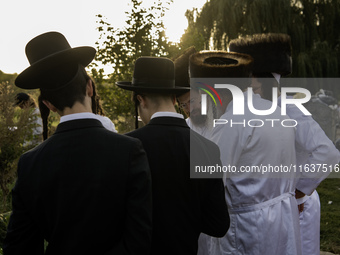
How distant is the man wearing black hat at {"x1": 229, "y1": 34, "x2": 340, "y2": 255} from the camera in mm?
3014

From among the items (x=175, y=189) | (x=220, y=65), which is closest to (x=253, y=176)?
(x=175, y=189)

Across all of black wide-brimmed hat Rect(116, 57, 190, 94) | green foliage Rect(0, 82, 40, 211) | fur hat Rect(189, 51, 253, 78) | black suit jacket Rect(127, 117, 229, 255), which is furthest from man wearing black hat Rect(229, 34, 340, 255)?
green foliage Rect(0, 82, 40, 211)

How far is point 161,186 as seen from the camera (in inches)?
81.7

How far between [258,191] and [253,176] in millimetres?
111

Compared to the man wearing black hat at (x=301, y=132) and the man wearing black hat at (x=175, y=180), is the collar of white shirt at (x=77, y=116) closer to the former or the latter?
the man wearing black hat at (x=175, y=180)

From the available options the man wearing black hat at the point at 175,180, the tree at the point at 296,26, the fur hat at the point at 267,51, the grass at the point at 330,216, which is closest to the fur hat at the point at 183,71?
the fur hat at the point at 267,51

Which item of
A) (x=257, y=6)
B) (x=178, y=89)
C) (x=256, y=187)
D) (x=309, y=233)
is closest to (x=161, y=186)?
(x=178, y=89)

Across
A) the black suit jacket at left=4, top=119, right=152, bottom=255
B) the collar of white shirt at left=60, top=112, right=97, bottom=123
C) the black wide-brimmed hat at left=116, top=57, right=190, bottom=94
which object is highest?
the black wide-brimmed hat at left=116, top=57, right=190, bottom=94

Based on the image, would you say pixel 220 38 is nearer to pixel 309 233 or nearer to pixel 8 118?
pixel 8 118

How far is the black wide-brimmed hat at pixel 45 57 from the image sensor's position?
1.79 metres

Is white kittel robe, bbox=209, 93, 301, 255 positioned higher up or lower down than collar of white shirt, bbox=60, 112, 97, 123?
lower down

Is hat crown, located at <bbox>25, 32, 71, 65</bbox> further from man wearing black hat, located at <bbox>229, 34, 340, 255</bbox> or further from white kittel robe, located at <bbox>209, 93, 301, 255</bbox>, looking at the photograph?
man wearing black hat, located at <bbox>229, 34, 340, 255</bbox>

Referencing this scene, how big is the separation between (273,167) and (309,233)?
1177 millimetres

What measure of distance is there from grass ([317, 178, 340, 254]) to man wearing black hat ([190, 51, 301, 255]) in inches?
116
